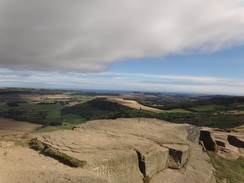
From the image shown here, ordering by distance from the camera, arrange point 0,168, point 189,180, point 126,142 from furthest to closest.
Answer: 1. point 126,142
2. point 189,180
3. point 0,168

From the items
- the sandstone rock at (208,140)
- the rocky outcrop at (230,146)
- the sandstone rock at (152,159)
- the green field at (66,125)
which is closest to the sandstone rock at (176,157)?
the sandstone rock at (152,159)

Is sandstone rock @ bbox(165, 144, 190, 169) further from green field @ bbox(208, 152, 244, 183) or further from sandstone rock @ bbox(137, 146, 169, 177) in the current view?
green field @ bbox(208, 152, 244, 183)

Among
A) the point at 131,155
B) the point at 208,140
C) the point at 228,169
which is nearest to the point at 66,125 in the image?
the point at 208,140

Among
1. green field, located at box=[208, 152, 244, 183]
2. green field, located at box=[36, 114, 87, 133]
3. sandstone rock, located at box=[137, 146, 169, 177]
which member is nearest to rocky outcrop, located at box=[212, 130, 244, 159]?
green field, located at box=[208, 152, 244, 183]

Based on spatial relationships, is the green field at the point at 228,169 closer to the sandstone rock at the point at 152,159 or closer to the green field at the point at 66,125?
the sandstone rock at the point at 152,159

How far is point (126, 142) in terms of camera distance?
36.6 ft

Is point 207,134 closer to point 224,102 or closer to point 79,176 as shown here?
point 79,176

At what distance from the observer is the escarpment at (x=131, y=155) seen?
8669mm

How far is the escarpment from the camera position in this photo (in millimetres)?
8669

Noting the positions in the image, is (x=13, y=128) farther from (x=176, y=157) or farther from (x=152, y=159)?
(x=176, y=157)

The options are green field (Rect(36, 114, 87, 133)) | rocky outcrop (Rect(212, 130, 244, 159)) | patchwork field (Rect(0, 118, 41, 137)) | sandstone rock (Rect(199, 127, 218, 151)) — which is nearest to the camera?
rocky outcrop (Rect(212, 130, 244, 159))

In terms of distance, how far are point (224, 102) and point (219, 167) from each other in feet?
361

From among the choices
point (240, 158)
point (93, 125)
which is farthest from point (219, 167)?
point (93, 125)

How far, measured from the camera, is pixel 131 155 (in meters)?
9.66
